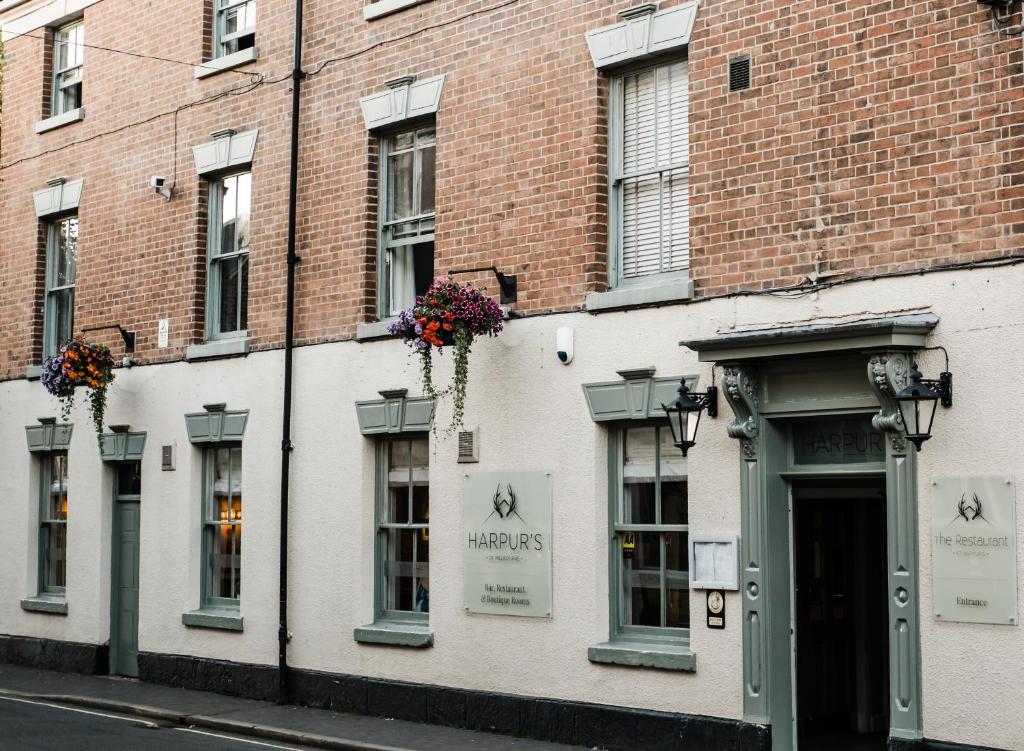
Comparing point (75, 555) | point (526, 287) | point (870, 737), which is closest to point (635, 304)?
point (526, 287)

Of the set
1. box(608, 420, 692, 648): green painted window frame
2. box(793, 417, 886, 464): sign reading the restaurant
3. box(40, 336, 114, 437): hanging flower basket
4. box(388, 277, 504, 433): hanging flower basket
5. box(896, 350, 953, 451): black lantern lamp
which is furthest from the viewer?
box(40, 336, 114, 437): hanging flower basket

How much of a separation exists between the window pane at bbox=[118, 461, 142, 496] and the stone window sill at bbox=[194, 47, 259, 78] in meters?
4.98

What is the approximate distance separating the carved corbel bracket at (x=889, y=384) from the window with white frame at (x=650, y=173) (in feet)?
8.05

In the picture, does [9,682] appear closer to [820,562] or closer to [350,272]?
[350,272]

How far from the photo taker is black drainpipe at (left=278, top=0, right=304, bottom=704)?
15.6 m

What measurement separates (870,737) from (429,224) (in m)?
6.62

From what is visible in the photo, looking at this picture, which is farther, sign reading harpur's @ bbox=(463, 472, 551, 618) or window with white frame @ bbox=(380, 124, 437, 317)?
window with white frame @ bbox=(380, 124, 437, 317)

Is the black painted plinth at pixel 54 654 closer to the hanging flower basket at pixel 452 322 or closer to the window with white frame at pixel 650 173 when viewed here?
the hanging flower basket at pixel 452 322

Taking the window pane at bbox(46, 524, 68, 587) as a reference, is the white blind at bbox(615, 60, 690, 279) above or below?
above

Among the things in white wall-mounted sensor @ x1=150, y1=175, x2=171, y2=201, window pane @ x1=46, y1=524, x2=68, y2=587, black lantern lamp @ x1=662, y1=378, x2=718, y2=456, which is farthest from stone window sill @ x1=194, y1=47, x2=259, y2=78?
black lantern lamp @ x1=662, y1=378, x2=718, y2=456

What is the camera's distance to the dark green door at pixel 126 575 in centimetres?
1820

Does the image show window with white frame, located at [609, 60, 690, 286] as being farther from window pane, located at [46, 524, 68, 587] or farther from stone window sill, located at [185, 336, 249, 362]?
window pane, located at [46, 524, 68, 587]

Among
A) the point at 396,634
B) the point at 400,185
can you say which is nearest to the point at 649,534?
the point at 396,634

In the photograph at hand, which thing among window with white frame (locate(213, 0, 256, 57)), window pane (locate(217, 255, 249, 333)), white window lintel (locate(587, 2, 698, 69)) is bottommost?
window pane (locate(217, 255, 249, 333))
